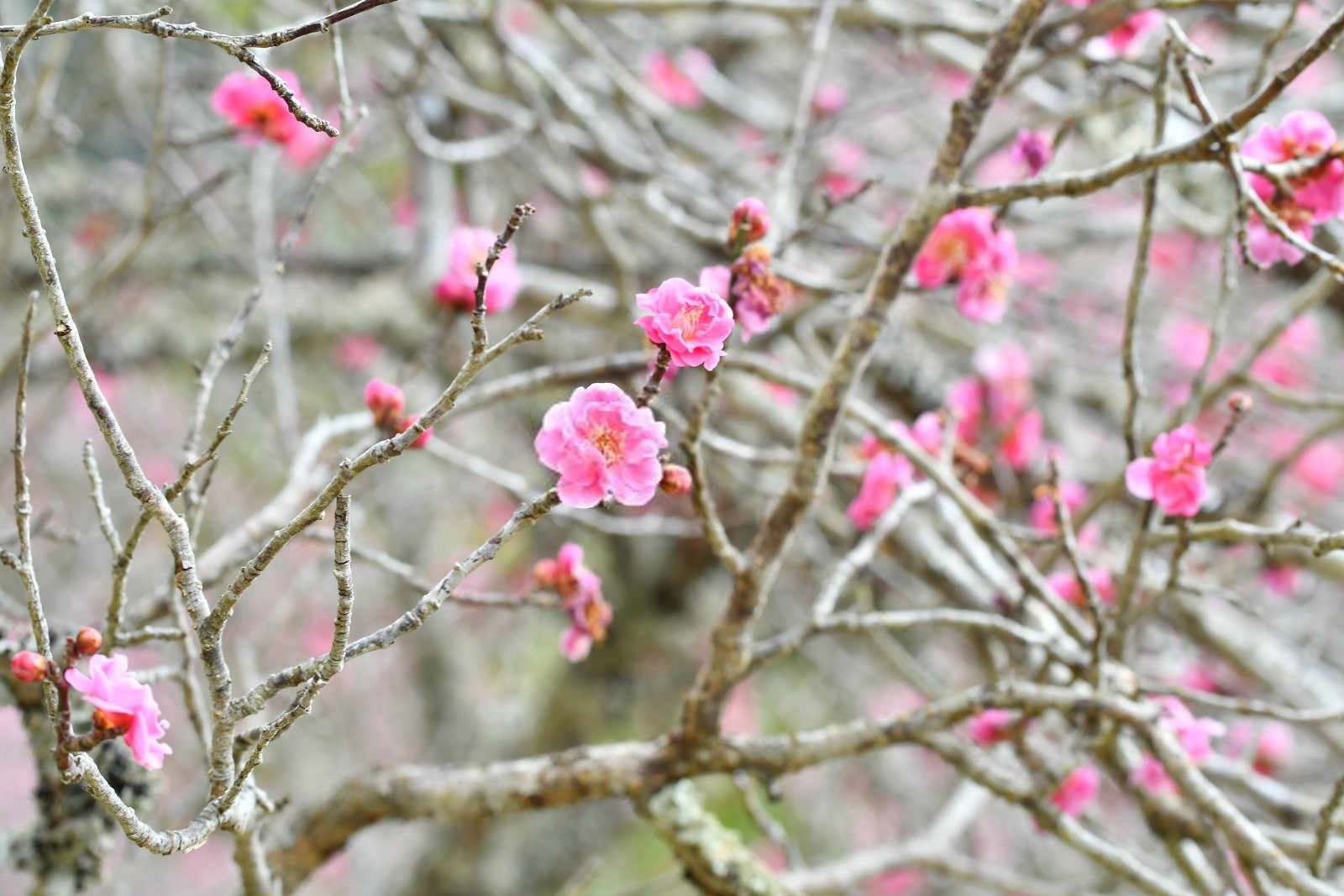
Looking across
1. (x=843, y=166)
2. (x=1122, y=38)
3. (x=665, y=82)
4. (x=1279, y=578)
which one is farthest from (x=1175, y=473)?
(x=665, y=82)

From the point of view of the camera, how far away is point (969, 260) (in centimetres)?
160

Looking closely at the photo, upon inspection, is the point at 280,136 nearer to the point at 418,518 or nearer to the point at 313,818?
the point at 313,818

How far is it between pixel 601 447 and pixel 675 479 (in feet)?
0.37

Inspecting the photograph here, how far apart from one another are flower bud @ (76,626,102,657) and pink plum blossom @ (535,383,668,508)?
1.44 ft

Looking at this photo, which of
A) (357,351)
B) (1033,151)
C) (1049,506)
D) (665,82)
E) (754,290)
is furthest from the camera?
(665,82)

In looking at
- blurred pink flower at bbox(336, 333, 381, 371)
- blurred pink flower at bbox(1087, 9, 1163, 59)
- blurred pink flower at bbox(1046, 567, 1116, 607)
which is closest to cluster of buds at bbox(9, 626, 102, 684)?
blurred pink flower at bbox(1046, 567, 1116, 607)

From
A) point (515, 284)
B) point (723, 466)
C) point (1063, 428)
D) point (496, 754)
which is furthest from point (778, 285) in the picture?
point (496, 754)

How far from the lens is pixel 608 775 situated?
1.40 meters

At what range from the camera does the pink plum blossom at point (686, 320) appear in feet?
2.93

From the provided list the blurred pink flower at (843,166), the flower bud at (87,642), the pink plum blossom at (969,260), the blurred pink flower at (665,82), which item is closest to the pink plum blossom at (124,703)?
the flower bud at (87,642)

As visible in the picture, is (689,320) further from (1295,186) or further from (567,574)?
(1295,186)

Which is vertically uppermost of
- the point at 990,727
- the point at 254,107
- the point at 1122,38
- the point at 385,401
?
the point at 254,107

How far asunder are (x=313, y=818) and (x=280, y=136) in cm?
105

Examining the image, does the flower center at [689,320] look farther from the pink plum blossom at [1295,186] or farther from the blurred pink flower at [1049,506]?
the blurred pink flower at [1049,506]
